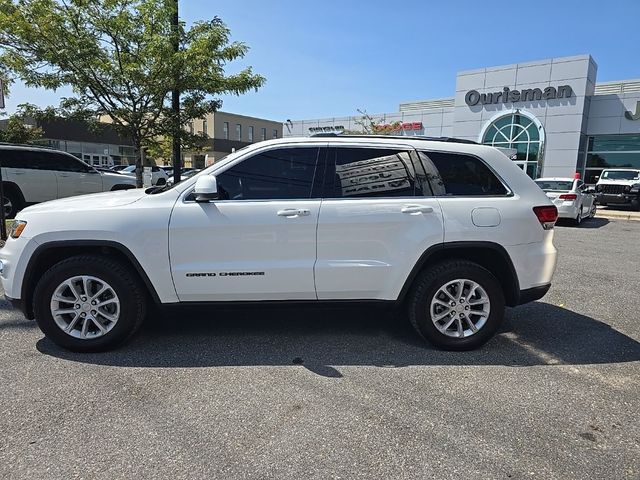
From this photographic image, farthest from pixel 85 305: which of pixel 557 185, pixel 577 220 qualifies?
pixel 557 185

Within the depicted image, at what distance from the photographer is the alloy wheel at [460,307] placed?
3812mm

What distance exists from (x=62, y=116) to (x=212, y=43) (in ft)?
11.2

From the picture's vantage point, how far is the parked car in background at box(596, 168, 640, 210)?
60.8 feet

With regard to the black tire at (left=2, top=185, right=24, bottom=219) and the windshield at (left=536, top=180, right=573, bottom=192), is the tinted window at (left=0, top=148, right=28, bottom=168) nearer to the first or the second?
the black tire at (left=2, top=185, right=24, bottom=219)

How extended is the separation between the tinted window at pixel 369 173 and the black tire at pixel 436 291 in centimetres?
71

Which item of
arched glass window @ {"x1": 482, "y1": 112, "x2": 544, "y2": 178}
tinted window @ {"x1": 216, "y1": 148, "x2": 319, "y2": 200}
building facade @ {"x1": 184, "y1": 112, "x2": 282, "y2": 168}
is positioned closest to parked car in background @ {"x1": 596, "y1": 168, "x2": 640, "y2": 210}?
arched glass window @ {"x1": 482, "y1": 112, "x2": 544, "y2": 178}

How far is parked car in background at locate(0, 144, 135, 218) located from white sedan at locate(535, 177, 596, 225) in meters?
12.3

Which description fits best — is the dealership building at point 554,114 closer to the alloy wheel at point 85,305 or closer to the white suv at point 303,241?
the white suv at point 303,241

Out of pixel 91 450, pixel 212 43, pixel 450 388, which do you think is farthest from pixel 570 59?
pixel 91 450

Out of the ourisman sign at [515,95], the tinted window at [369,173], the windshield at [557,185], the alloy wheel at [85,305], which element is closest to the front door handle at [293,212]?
the tinted window at [369,173]

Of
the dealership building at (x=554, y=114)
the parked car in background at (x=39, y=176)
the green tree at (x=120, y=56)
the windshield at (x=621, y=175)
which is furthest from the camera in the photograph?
the dealership building at (x=554, y=114)

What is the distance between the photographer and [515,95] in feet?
83.3

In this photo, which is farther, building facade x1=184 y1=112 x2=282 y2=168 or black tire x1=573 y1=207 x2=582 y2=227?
building facade x1=184 y1=112 x2=282 y2=168

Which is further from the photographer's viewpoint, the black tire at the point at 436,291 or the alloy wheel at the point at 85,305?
the black tire at the point at 436,291
